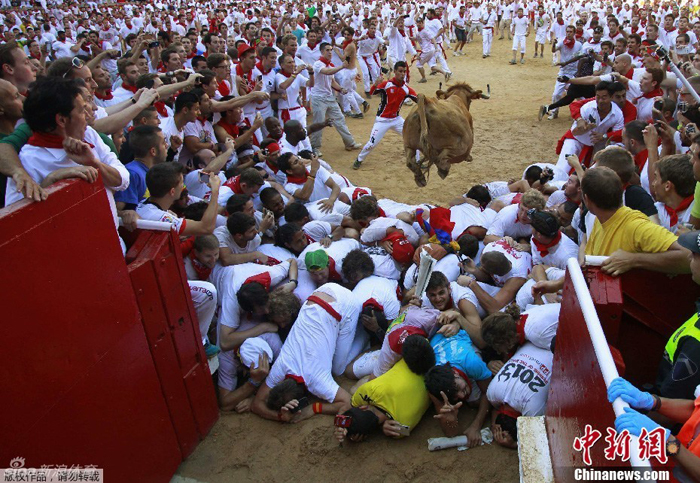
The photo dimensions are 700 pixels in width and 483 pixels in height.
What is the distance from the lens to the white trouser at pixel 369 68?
15625 millimetres

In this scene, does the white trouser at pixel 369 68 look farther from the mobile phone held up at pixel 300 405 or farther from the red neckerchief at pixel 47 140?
the red neckerchief at pixel 47 140

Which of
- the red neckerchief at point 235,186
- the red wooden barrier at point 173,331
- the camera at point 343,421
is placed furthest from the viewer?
the red neckerchief at point 235,186

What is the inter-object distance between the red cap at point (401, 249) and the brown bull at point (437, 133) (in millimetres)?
798

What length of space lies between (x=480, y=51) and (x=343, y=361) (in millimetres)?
21332

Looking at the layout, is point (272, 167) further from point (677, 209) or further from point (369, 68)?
point (369, 68)

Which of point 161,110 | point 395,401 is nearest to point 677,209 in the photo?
point 395,401

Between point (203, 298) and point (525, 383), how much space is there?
8.92 ft

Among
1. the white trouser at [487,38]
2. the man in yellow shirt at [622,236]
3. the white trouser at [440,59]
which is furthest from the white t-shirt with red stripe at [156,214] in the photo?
the white trouser at [487,38]

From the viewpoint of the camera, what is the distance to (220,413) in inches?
181

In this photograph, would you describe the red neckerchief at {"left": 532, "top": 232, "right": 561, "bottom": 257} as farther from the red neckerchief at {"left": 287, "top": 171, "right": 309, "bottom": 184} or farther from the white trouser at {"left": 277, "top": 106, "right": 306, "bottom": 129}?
the white trouser at {"left": 277, "top": 106, "right": 306, "bottom": 129}

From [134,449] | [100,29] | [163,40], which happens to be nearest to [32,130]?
[134,449]

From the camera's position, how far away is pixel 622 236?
3572 mm

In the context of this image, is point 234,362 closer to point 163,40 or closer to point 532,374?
point 532,374

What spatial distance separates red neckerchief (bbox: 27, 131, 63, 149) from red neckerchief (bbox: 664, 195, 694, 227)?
14.6 ft
